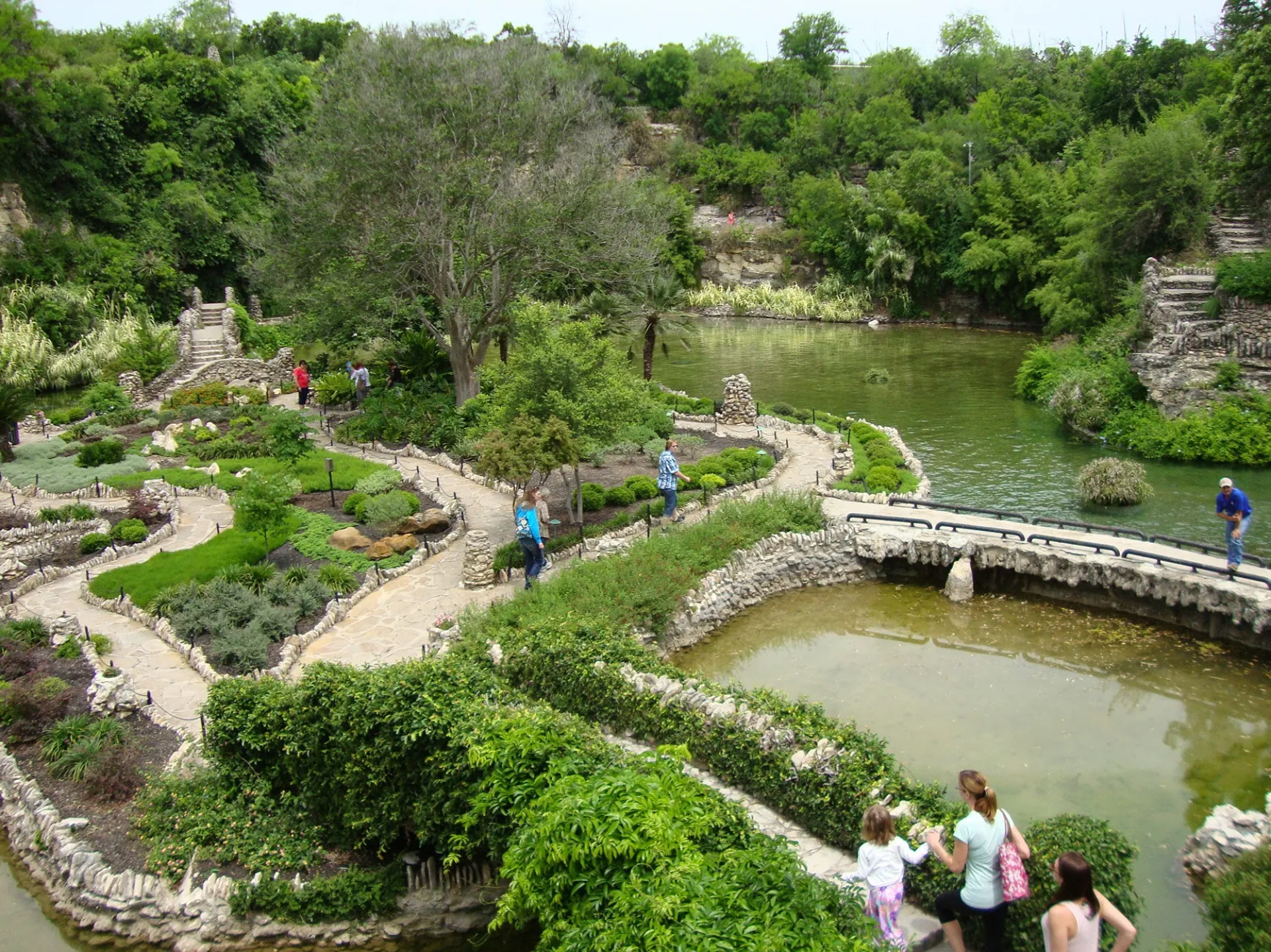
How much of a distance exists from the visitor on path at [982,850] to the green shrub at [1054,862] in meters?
0.31

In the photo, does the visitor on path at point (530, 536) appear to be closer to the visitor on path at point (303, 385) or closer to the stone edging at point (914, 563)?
the stone edging at point (914, 563)

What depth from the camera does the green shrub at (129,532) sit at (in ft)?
68.5

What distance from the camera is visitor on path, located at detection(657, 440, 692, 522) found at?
20.5 metres

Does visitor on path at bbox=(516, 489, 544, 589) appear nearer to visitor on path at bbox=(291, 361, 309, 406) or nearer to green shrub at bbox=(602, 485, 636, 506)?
green shrub at bbox=(602, 485, 636, 506)

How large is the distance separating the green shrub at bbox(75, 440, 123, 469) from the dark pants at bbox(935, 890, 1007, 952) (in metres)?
25.0

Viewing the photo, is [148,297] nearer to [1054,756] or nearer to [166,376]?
[166,376]

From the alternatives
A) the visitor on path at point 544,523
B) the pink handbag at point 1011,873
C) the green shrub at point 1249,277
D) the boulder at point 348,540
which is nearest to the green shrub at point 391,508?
the boulder at point 348,540

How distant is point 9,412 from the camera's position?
86.5 ft

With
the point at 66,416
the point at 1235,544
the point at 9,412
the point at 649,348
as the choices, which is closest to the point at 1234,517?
the point at 1235,544

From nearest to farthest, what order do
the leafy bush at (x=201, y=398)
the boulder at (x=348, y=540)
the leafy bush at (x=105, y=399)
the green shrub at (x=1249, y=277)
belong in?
the boulder at (x=348, y=540) → the green shrub at (x=1249, y=277) → the leafy bush at (x=105, y=399) → the leafy bush at (x=201, y=398)

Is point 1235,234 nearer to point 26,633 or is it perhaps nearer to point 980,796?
point 980,796

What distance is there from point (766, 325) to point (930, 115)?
2494 cm

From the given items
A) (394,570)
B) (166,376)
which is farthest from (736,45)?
(394,570)

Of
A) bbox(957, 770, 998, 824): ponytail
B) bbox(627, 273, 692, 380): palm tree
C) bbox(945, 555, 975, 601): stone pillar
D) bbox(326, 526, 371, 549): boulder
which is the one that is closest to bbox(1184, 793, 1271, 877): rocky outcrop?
bbox(957, 770, 998, 824): ponytail
